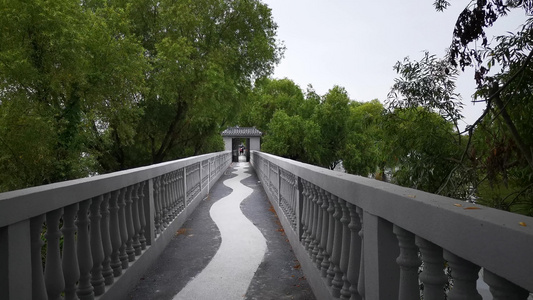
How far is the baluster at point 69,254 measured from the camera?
220 cm

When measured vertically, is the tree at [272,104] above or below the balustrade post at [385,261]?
above

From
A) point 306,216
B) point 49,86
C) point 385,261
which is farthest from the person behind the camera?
point 49,86

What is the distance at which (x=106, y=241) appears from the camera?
9.05 ft

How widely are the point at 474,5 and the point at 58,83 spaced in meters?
10.5

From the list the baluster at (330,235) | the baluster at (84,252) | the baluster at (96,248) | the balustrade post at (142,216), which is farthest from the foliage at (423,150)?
the baluster at (84,252)

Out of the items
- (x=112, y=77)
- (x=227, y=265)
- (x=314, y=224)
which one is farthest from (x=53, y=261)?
(x=112, y=77)

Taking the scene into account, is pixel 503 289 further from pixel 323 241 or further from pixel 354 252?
pixel 323 241

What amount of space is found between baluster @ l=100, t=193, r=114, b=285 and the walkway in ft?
1.50

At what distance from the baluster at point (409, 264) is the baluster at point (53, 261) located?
173 cm

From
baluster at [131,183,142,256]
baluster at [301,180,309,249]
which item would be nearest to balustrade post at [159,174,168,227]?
baluster at [131,183,142,256]

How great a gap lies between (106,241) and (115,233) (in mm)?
200

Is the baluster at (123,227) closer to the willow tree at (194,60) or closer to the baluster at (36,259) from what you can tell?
the baluster at (36,259)

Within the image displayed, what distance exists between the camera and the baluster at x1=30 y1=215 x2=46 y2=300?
72.2 inches

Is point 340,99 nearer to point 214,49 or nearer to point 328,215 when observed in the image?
point 214,49
